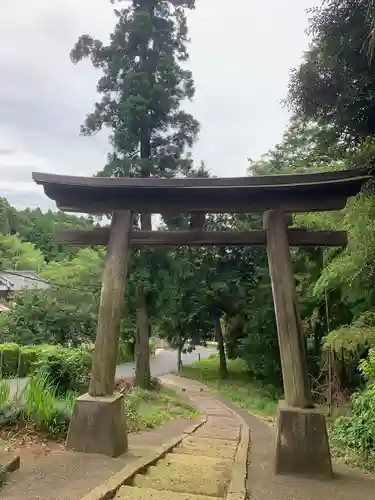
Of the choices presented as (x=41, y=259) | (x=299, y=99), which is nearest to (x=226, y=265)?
(x=299, y=99)

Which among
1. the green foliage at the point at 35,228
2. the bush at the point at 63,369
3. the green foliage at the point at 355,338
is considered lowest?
the bush at the point at 63,369

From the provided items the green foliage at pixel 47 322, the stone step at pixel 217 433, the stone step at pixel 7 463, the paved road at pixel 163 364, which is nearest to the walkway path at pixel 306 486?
the stone step at pixel 7 463

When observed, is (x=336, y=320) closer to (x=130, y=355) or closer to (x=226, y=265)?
(x=226, y=265)

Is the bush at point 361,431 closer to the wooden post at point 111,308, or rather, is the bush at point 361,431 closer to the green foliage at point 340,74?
the wooden post at point 111,308

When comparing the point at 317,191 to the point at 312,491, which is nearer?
the point at 312,491

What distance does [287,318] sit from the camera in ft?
17.7

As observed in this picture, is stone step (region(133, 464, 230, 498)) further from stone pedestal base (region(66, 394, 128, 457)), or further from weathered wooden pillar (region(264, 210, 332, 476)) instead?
weathered wooden pillar (region(264, 210, 332, 476))

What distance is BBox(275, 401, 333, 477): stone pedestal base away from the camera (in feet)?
16.1

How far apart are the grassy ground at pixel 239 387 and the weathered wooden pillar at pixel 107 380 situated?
8.95m

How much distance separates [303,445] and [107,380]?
7.71 feet

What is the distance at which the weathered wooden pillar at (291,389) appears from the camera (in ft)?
16.1

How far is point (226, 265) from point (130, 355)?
10247 mm

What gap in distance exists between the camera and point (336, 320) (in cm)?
1434

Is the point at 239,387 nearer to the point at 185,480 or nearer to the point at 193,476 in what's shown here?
the point at 193,476
